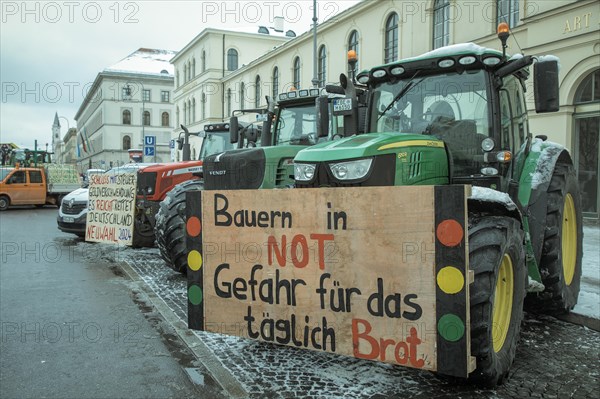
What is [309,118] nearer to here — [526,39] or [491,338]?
[491,338]

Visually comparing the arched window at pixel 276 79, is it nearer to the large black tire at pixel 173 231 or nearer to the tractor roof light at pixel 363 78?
the large black tire at pixel 173 231

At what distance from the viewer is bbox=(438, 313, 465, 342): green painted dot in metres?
3.14

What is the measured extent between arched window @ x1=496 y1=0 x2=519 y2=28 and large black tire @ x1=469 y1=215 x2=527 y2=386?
15070 millimetres

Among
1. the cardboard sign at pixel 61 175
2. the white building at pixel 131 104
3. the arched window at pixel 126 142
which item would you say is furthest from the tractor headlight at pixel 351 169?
the arched window at pixel 126 142

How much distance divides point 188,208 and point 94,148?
93.5 meters

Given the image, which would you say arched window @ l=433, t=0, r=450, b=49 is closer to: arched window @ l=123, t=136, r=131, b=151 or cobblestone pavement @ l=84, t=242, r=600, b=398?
cobblestone pavement @ l=84, t=242, r=600, b=398

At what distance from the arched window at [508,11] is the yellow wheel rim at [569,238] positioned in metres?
12.6

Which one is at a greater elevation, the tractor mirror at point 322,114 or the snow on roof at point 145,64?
the snow on roof at point 145,64

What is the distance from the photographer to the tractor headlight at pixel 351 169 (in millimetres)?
3957

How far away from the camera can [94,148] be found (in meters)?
90.8

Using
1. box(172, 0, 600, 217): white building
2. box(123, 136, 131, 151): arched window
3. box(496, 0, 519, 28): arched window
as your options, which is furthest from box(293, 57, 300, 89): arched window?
box(123, 136, 131, 151): arched window

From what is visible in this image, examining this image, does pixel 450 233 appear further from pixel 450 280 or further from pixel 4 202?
pixel 4 202

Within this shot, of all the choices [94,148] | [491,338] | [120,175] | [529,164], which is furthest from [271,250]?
[94,148]

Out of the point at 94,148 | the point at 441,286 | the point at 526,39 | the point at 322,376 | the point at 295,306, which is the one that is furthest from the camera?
the point at 94,148
